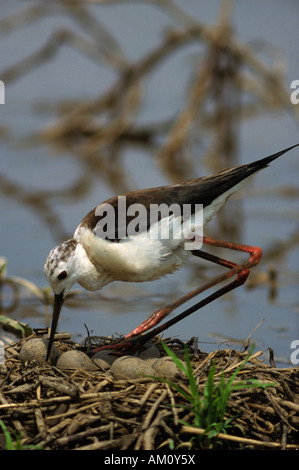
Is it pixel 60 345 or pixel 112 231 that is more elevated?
pixel 112 231

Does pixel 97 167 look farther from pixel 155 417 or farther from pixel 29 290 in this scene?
pixel 155 417

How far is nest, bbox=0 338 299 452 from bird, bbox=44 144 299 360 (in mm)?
568

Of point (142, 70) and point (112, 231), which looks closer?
point (112, 231)

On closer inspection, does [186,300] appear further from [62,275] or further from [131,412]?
[131,412]

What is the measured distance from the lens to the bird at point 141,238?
5359mm

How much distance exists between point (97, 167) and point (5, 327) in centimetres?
683

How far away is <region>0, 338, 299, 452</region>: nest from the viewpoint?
4.31 meters

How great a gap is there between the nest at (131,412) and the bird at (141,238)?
1.86ft

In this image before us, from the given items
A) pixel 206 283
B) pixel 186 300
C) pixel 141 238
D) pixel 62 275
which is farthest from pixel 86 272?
pixel 206 283

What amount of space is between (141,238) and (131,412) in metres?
1.39

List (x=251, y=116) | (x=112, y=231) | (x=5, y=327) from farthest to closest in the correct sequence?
1. (x=251, y=116)
2. (x=5, y=327)
3. (x=112, y=231)

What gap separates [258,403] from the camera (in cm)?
469
